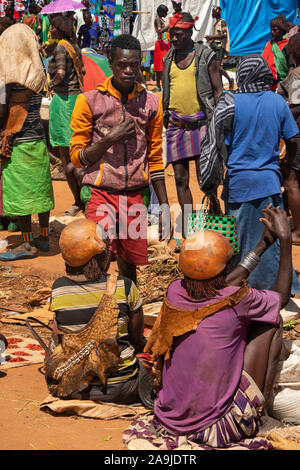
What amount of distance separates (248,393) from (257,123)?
85.2 inches

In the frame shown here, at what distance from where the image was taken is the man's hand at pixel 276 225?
3.76m

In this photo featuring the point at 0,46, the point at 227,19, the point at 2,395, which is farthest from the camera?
the point at 227,19

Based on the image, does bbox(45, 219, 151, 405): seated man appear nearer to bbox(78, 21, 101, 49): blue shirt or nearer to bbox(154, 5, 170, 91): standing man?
bbox(78, 21, 101, 49): blue shirt

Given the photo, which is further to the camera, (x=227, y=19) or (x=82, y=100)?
(x=227, y=19)

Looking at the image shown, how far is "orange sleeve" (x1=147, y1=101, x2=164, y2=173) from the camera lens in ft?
16.1

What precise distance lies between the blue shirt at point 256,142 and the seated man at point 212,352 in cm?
154

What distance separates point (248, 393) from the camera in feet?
11.3

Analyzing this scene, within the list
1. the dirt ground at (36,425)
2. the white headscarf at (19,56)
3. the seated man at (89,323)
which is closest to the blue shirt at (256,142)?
the seated man at (89,323)

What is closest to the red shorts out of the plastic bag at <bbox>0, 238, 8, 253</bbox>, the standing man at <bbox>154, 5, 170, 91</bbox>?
the plastic bag at <bbox>0, 238, 8, 253</bbox>

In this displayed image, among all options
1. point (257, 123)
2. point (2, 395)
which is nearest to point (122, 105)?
point (257, 123)

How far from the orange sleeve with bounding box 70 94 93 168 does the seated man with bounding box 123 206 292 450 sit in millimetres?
1591

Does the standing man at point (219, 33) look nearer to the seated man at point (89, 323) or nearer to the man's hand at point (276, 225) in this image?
the man's hand at point (276, 225)

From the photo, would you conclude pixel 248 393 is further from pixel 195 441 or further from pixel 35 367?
pixel 35 367

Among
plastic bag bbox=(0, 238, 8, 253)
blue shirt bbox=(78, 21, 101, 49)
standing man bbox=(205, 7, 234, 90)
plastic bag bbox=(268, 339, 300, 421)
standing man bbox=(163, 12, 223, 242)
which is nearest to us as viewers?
plastic bag bbox=(268, 339, 300, 421)
